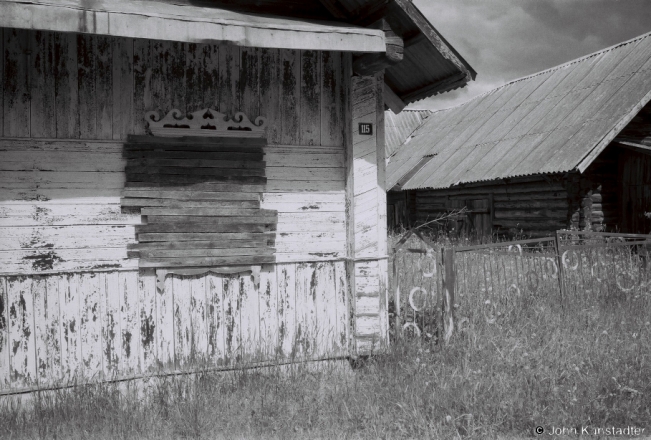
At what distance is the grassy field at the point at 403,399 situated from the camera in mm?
4043

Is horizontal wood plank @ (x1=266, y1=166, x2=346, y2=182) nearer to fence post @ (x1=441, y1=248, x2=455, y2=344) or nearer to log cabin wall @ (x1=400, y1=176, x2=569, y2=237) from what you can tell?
fence post @ (x1=441, y1=248, x2=455, y2=344)

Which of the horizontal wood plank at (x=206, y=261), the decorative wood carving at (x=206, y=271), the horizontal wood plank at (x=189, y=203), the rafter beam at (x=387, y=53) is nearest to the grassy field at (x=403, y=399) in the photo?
the decorative wood carving at (x=206, y=271)

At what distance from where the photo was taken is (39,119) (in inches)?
189

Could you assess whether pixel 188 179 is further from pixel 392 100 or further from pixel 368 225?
pixel 392 100

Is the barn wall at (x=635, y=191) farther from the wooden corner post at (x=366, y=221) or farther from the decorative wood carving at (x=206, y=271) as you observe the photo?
the decorative wood carving at (x=206, y=271)

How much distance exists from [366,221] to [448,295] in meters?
1.21

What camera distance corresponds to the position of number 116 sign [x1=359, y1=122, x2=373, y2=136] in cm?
554

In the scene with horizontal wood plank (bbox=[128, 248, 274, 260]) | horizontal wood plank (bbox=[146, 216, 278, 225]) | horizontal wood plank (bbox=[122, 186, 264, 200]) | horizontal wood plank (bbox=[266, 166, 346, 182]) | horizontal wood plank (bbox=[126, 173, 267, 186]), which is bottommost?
horizontal wood plank (bbox=[128, 248, 274, 260])

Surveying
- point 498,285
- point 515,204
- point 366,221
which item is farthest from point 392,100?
point 515,204

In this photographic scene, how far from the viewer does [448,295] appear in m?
5.93

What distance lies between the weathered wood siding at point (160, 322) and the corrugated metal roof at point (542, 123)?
9512mm

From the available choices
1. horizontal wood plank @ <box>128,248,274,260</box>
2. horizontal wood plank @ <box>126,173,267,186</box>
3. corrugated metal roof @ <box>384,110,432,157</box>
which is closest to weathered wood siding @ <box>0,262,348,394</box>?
horizontal wood plank @ <box>128,248,274,260</box>

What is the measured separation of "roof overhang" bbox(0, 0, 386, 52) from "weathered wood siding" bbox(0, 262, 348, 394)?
199 centimetres

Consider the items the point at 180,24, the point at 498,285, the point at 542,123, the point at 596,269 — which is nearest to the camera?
the point at 180,24
